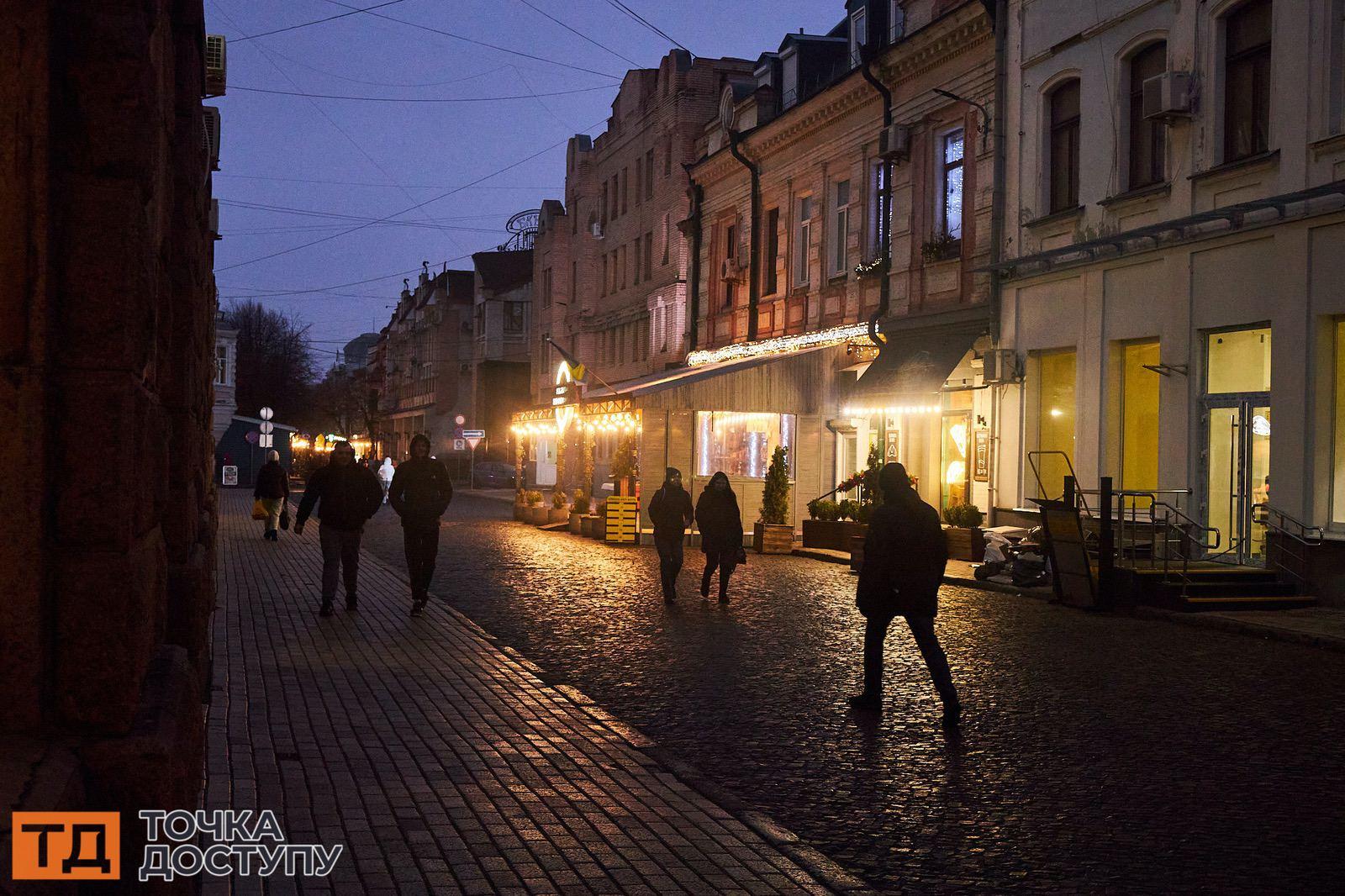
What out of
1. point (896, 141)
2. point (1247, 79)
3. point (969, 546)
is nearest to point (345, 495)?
point (969, 546)

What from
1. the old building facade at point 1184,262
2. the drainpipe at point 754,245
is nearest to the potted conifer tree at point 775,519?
the old building facade at point 1184,262

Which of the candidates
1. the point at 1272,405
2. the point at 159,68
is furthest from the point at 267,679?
the point at 1272,405

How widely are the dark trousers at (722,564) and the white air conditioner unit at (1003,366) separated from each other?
8.60m

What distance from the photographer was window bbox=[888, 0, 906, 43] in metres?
28.6

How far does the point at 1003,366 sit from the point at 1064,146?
3657 millimetres

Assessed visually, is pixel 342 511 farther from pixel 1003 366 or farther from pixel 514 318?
pixel 514 318

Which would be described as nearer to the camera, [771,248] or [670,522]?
[670,522]

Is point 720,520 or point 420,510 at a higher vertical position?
point 420,510

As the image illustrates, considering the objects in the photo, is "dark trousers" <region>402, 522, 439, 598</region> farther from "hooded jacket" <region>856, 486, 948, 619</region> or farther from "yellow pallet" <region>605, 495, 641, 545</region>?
"yellow pallet" <region>605, 495, 641, 545</region>

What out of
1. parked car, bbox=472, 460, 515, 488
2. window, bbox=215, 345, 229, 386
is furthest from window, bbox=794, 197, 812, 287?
window, bbox=215, 345, 229, 386

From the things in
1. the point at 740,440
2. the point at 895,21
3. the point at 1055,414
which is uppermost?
the point at 895,21

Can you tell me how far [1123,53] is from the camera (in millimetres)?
21047

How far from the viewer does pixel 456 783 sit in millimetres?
6832

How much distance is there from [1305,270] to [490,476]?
52.0 meters
